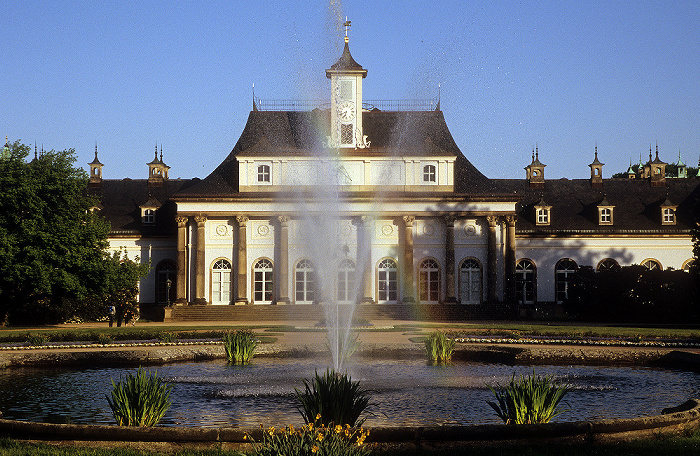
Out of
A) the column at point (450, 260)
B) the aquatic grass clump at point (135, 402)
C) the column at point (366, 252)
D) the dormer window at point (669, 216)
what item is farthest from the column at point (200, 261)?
the aquatic grass clump at point (135, 402)

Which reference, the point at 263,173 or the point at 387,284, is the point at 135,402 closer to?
the point at 387,284

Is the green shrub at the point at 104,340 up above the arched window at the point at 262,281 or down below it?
below

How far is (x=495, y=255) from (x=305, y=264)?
12.5 meters

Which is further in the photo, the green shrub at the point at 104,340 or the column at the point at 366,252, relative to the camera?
the column at the point at 366,252

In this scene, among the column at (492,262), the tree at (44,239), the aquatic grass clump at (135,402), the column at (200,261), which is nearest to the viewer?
the aquatic grass clump at (135,402)

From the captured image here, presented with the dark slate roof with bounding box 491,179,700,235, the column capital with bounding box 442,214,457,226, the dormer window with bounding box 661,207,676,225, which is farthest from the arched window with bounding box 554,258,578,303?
the column capital with bounding box 442,214,457,226

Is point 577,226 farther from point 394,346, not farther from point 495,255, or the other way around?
point 394,346

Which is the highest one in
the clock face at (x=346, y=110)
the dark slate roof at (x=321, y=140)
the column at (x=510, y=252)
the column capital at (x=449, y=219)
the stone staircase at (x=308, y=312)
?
the clock face at (x=346, y=110)

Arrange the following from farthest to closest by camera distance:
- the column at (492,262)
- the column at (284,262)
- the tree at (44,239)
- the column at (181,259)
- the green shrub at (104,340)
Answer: the column at (181,259), the column at (492,262), the column at (284,262), the tree at (44,239), the green shrub at (104,340)

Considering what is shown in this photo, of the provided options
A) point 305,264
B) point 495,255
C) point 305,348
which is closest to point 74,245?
point 305,264

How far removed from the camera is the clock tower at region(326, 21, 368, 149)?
180ft

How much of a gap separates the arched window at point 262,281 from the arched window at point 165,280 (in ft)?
21.9

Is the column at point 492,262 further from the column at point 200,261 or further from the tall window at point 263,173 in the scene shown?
the column at point 200,261

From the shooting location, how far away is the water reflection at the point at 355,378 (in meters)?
13.9
